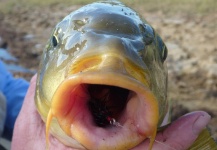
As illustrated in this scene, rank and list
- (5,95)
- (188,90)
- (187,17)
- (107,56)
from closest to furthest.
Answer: (107,56) < (5,95) < (188,90) < (187,17)

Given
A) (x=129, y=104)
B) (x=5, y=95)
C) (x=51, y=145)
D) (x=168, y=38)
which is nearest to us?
(x=129, y=104)

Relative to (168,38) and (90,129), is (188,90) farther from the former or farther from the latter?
(90,129)

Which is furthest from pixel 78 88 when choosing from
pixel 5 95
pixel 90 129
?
pixel 5 95

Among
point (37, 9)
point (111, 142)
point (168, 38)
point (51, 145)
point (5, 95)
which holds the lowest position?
point (37, 9)

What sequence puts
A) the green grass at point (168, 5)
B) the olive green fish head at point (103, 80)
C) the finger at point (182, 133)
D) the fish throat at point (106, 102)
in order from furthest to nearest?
the green grass at point (168, 5), the finger at point (182, 133), the fish throat at point (106, 102), the olive green fish head at point (103, 80)

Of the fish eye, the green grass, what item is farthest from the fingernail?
the green grass

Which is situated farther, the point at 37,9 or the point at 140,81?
the point at 37,9

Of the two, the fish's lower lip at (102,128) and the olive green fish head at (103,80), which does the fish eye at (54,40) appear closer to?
the olive green fish head at (103,80)

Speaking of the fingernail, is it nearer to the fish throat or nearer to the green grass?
the fish throat

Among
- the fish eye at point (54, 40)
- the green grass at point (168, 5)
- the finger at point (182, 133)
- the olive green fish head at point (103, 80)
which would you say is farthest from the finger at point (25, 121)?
the green grass at point (168, 5)
